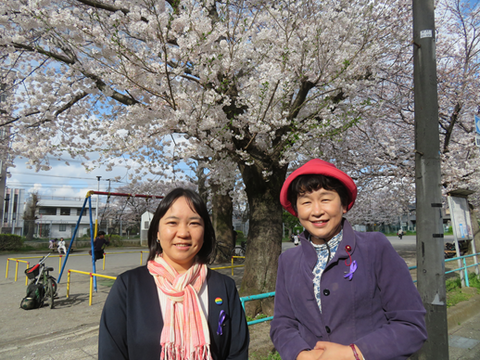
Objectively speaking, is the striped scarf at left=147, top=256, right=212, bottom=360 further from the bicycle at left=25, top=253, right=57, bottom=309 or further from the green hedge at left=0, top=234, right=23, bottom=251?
the green hedge at left=0, top=234, right=23, bottom=251

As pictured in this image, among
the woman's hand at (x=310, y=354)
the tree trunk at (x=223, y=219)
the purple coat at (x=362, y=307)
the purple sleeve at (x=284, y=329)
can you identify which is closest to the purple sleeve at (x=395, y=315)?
the purple coat at (x=362, y=307)

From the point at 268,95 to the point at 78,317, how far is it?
5.74 m

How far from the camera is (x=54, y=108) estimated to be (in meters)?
7.68

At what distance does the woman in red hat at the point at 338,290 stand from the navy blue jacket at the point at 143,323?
22 centimetres

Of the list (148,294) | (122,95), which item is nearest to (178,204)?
(148,294)

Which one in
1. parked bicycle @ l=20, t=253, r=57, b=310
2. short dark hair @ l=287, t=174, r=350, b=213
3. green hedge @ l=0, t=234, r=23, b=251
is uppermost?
short dark hair @ l=287, t=174, r=350, b=213

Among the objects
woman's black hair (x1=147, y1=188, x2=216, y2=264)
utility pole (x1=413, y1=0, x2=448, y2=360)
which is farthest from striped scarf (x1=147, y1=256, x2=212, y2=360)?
utility pole (x1=413, y1=0, x2=448, y2=360)

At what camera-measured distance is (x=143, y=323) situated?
1.45 m

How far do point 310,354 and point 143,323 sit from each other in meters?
0.74

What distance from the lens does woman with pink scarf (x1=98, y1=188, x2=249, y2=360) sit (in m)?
1.44

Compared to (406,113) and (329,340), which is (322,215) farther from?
(406,113)

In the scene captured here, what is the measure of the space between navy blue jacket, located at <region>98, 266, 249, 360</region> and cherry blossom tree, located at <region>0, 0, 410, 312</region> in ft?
13.0

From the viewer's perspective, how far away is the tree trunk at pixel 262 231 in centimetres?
609

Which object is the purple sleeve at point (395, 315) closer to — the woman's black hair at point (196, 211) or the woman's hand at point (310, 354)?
the woman's hand at point (310, 354)
